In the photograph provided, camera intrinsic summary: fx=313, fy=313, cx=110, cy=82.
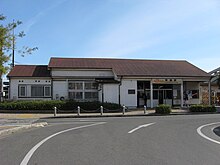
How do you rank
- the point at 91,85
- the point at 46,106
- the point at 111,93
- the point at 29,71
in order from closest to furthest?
the point at 46,106 < the point at 111,93 < the point at 91,85 < the point at 29,71

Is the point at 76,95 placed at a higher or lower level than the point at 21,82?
lower

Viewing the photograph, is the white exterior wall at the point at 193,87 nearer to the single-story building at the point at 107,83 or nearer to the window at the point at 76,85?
the single-story building at the point at 107,83

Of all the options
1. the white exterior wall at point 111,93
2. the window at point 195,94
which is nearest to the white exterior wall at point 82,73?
the white exterior wall at point 111,93

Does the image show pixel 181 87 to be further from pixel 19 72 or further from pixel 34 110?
pixel 19 72

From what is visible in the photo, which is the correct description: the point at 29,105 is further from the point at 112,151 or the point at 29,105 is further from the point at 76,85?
the point at 112,151

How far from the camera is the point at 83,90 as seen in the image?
35906 millimetres

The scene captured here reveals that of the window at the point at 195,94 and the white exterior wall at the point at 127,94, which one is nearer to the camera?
the white exterior wall at the point at 127,94

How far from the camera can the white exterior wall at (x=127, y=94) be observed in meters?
34.6

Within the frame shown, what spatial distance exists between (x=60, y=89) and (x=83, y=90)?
2625mm

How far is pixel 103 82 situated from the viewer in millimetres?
33719

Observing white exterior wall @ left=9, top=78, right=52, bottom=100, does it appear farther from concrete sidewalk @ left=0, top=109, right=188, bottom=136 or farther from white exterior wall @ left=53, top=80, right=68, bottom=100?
concrete sidewalk @ left=0, top=109, right=188, bottom=136

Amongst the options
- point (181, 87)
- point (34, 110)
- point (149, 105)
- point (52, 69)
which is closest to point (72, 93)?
point (52, 69)

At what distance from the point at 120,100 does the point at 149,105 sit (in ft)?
13.9

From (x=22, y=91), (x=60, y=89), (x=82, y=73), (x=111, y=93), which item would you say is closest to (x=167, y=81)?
(x=111, y=93)
